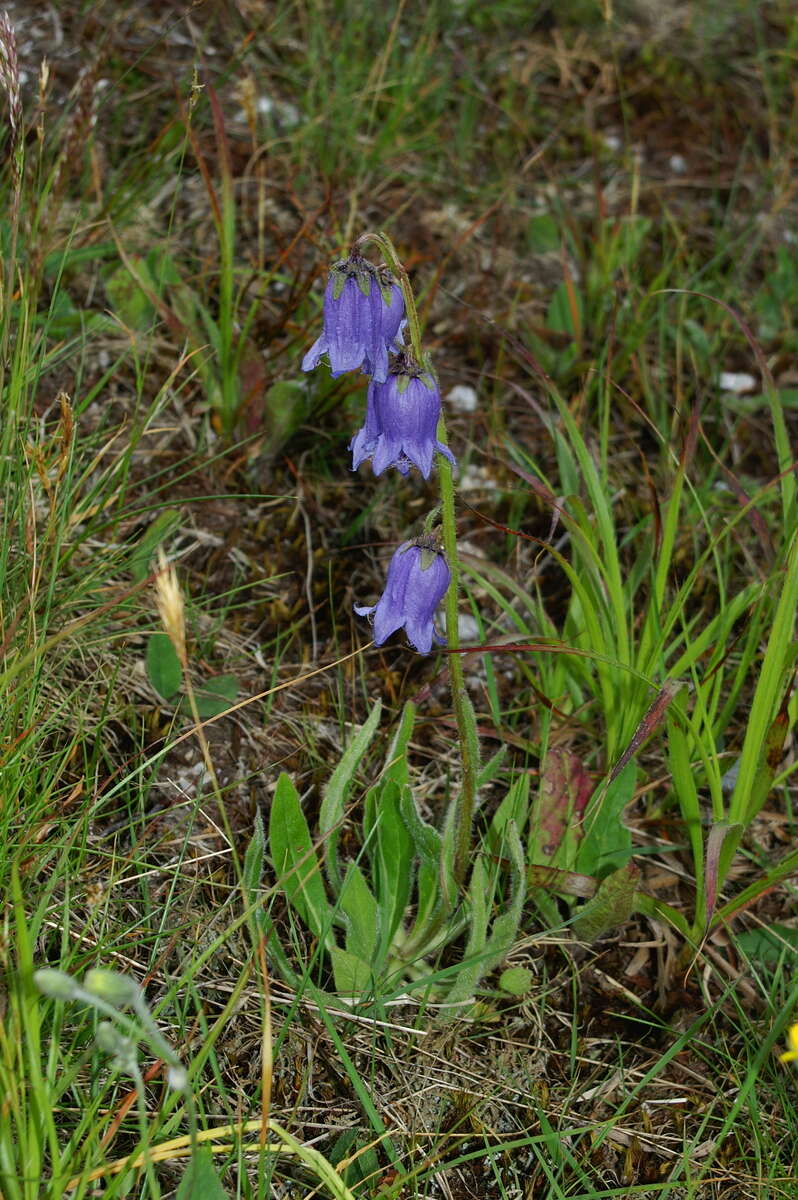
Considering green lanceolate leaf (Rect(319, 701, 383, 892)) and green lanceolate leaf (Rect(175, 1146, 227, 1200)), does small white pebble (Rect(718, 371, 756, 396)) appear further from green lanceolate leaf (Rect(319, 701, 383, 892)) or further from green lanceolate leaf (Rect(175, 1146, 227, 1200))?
green lanceolate leaf (Rect(175, 1146, 227, 1200))

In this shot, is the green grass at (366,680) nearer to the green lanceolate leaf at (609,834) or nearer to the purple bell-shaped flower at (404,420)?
the green lanceolate leaf at (609,834)

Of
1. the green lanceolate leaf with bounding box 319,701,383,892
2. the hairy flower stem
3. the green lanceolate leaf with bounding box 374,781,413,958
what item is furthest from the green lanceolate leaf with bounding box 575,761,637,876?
the green lanceolate leaf with bounding box 319,701,383,892

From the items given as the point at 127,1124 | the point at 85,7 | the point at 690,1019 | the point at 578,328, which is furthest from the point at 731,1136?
the point at 85,7

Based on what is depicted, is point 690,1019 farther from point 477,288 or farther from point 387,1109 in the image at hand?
point 477,288

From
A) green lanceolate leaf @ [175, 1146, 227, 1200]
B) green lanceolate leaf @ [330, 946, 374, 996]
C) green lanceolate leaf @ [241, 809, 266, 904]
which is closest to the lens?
green lanceolate leaf @ [175, 1146, 227, 1200]

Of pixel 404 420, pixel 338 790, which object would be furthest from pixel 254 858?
pixel 404 420

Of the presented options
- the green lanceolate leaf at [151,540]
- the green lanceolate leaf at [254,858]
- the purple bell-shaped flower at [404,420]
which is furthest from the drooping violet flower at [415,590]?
the green lanceolate leaf at [151,540]
